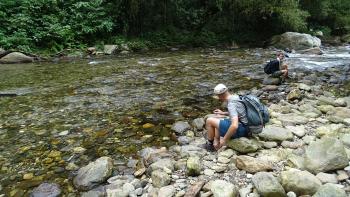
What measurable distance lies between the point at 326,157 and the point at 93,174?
3.14 metres

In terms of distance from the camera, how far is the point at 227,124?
5.20 metres

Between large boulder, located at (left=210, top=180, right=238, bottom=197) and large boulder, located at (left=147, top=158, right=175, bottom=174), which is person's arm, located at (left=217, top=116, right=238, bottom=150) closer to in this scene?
large boulder, located at (left=147, top=158, right=175, bottom=174)

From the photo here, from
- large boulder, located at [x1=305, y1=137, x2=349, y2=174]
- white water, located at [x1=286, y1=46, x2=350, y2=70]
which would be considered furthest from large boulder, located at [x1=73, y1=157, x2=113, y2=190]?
white water, located at [x1=286, y1=46, x2=350, y2=70]

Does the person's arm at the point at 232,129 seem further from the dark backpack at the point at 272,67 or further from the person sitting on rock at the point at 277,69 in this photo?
the dark backpack at the point at 272,67

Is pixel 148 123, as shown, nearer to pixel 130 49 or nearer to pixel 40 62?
pixel 40 62

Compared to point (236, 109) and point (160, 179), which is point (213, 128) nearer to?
point (236, 109)

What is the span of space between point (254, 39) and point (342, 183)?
852 inches

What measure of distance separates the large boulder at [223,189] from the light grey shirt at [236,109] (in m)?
1.27

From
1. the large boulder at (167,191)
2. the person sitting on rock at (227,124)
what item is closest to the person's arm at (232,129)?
the person sitting on rock at (227,124)

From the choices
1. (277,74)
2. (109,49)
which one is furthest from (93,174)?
(109,49)

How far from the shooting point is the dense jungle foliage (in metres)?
18.8

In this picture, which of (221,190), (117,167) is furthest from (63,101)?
(221,190)

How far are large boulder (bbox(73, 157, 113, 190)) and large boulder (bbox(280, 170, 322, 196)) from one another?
2423 mm

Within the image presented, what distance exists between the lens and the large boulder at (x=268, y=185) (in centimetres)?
377
